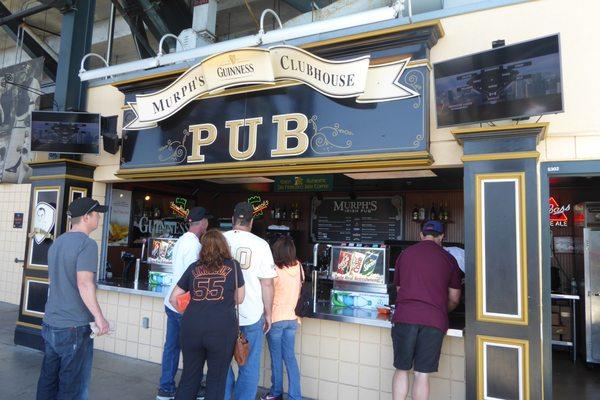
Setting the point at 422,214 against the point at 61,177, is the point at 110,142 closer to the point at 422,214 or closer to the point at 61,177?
the point at 61,177

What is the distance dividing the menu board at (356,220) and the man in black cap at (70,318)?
19.3 ft

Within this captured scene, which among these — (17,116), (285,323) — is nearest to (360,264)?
(285,323)

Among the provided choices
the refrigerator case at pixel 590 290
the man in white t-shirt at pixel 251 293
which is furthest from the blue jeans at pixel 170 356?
the refrigerator case at pixel 590 290

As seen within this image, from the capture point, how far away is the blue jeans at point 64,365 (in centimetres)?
290

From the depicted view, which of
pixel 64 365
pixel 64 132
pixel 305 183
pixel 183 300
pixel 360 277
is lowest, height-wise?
pixel 64 365

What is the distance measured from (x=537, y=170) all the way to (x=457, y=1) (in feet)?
6.40

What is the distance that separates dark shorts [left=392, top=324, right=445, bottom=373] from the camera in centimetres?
332

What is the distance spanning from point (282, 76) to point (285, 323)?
8.20ft

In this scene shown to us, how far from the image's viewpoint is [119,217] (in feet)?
23.1

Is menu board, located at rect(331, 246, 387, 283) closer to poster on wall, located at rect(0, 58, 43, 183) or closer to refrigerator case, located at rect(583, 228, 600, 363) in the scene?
refrigerator case, located at rect(583, 228, 600, 363)

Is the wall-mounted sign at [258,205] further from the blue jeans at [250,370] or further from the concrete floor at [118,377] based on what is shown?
the blue jeans at [250,370]

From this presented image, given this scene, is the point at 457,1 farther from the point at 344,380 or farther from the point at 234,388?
the point at 234,388

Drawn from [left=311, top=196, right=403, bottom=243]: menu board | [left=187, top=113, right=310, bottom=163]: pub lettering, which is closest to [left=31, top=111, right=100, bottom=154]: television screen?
[left=187, top=113, right=310, bottom=163]: pub lettering

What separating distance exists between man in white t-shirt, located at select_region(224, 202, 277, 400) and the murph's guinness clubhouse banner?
161 cm
